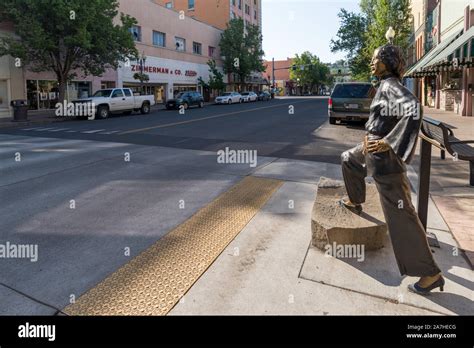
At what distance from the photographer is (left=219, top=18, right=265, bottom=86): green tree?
54.1 meters

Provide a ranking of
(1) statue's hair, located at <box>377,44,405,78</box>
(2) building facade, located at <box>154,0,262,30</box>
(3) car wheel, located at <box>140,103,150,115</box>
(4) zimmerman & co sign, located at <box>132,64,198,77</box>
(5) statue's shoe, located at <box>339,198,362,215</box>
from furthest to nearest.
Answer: (2) building facade, located at <box>154,0,262,30</box>
(4) zimmerman & co sign, located at <box>132,64,198,77</box>
(3) car wheel, located at <box>140,103,150,115</box>
(5) statue's shoe, located at <box>339,198,362,215</box>
(1) statue's hair, located at <box>377,44,405,78</box>

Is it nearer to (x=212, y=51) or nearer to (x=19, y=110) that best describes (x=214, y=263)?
(x=19, y=110)

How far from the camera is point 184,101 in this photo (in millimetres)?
34750

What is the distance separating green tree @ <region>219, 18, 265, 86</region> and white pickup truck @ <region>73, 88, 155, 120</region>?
27759 mm

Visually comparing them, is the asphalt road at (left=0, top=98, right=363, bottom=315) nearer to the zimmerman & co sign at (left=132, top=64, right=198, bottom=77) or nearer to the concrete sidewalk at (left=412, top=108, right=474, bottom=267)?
the concrete sidewalk at (left=412, top=108, right=474, bottom=267)

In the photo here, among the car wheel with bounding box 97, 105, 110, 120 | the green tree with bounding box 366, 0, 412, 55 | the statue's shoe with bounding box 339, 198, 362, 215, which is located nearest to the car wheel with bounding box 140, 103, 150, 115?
the car wheel with bounding box 97, 105, 110, 120

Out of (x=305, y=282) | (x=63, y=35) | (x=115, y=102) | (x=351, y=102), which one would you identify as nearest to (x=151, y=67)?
(x=115, y=102)

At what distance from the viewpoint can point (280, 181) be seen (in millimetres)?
6887

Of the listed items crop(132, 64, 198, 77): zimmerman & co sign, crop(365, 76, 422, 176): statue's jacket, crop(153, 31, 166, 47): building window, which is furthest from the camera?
crop(153, 31, 166, 47): building window

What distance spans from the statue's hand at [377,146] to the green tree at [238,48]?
52413 mm

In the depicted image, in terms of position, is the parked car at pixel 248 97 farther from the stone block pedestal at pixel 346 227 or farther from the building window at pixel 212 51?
the stone block pedestal at pixel 346 227

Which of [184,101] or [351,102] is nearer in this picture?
[351,102]

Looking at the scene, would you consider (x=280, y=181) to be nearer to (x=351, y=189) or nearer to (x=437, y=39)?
(x=351, y=189)

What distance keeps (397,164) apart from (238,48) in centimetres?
5485
